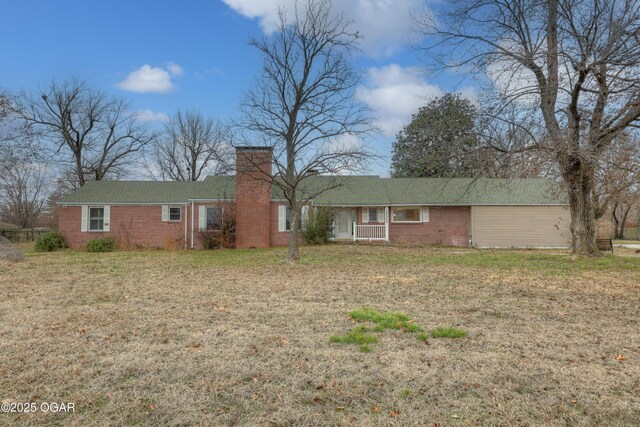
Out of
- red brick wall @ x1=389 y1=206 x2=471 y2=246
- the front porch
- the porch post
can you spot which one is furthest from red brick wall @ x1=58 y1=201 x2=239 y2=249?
red brick wall @ x1=389 y1=206 x2=471 y2=246

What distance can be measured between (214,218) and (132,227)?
5061 millimetres

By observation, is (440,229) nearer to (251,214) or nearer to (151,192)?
(251,214)

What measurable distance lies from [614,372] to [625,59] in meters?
9.85

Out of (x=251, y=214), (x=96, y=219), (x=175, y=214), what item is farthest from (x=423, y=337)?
(x=96, y=219)

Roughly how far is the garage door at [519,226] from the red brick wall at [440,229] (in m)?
0.57

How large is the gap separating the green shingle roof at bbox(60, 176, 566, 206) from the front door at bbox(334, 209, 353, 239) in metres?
1.18

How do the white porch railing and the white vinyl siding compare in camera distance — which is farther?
the white vinyl siding

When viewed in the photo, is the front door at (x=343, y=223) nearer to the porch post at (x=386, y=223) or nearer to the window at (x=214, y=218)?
the porch post at (x=386, y=223)

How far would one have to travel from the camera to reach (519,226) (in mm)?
24984

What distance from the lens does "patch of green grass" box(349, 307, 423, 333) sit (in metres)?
Result: 5.69

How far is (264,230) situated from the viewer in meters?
23.6

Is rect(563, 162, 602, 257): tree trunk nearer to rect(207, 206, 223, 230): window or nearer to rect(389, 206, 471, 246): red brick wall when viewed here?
rect(389, 206, 471, 246): red brick wall

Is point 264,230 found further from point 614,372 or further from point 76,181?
point 76,181

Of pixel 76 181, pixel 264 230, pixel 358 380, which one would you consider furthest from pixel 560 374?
pixel 76 181
